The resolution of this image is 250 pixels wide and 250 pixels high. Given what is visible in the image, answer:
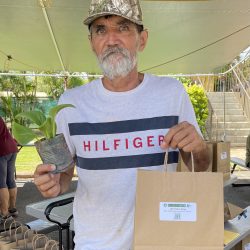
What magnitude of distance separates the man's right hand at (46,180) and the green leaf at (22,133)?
12cm

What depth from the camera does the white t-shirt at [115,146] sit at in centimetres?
133

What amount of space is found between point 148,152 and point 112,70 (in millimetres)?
330

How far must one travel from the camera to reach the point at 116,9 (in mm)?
1339

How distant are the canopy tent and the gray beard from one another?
259 centimetres

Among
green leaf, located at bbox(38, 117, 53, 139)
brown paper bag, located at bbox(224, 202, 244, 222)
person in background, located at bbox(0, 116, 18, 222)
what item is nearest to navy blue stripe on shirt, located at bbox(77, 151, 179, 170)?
green leaf, located at bbox(38, 117, 53, 139)

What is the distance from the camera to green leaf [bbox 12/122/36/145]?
1113 millimetres

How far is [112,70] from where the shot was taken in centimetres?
138

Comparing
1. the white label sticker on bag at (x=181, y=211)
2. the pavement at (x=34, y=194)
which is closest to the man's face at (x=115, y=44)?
the white label sticker on bag at (x=181, y=211)

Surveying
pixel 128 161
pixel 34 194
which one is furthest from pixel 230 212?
pixel 34 194

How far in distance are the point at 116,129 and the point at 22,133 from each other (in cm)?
37

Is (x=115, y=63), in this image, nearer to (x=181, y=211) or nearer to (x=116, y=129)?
(x=116, y=129)

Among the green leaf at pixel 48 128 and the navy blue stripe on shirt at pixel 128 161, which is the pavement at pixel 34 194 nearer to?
the navy blue stripe on shirt at pixel 128 161

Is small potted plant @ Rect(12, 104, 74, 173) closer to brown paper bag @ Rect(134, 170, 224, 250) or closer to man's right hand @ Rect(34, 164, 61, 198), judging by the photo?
man's right hand @ Rect(34, 164, 61, 198)

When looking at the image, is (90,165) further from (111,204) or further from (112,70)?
(112,70)
